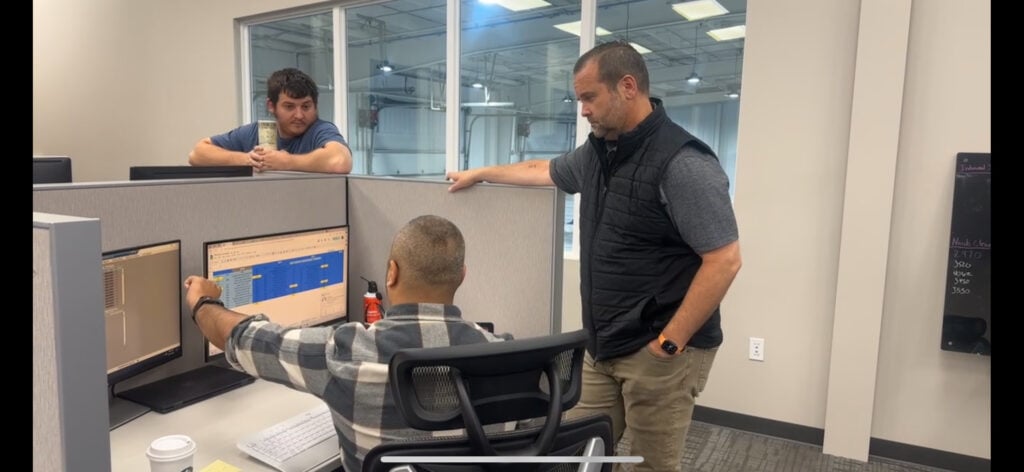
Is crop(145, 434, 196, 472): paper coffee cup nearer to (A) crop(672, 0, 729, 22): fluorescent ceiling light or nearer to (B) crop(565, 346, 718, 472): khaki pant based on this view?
(B) crop(565, 346, 718, 472): khaki pant

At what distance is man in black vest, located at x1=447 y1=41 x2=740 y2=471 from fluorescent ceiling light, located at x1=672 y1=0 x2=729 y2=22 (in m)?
1.40

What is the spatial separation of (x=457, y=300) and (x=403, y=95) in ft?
7.95

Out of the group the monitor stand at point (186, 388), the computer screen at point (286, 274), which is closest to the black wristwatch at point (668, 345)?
the computer screen at point (286, 274)

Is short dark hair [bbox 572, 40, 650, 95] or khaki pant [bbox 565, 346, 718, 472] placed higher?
short dark hair [bbox 572, 40, 650, 95]

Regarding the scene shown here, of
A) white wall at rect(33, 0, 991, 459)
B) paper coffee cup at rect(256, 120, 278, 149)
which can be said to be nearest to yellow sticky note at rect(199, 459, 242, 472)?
paper coffee cup at rect(256, 120, 278, 149)

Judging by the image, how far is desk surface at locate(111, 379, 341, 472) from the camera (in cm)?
120

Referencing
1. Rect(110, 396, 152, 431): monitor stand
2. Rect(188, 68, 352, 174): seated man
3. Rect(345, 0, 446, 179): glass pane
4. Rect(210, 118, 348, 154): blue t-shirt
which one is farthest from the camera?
Rect(345, 0, 446, 179): glass pane

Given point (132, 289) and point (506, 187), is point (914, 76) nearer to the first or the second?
point (506, 187)

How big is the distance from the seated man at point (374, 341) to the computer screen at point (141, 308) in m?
0.29

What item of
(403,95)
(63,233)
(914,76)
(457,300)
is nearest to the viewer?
(63,233)

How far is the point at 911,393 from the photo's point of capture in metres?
2.49

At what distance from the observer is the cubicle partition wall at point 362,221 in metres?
1.42

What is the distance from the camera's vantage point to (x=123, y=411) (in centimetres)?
Result: 138

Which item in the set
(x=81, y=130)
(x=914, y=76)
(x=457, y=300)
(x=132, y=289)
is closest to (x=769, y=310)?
(x=914, y=76)
